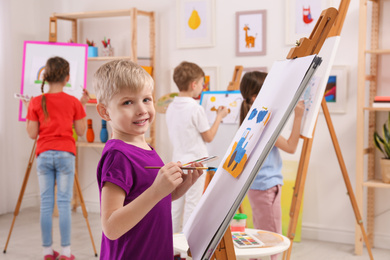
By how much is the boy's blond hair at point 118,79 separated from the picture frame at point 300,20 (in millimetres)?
2922

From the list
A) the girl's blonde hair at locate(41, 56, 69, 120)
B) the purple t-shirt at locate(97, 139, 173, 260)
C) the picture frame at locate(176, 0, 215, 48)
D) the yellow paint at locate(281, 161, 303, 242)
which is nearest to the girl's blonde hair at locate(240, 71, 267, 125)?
the girl's blonde hair at locate(41, 56, 69, 120)

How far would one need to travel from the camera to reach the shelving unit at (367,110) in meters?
3.61

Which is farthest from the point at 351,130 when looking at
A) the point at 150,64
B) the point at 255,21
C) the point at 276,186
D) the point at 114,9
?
the point at 114,9

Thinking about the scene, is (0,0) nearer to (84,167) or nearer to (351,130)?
(84,167)

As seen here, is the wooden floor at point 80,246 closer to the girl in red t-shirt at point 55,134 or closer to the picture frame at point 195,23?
the girl in red t-shirt at point 55,134

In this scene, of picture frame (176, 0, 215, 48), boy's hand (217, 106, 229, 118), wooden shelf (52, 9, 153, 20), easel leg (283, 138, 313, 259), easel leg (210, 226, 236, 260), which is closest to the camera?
easel leg (210, 226, 236, 260)

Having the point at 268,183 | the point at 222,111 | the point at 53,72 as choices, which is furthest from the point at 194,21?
the point at 268,183

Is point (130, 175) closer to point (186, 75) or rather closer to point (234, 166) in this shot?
point (234, 166)

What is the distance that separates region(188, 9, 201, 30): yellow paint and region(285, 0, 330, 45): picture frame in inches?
32.2

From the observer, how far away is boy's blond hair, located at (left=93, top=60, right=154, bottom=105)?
51.9 inches

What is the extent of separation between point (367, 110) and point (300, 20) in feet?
2.92

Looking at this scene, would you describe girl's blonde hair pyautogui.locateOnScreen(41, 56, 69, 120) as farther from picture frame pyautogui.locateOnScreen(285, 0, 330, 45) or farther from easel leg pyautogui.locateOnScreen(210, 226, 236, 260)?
easel leg pyautogui.locateOnScreen(210, 226, 236, 260)

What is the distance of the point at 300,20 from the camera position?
4.07 m

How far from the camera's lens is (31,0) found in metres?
5.38
